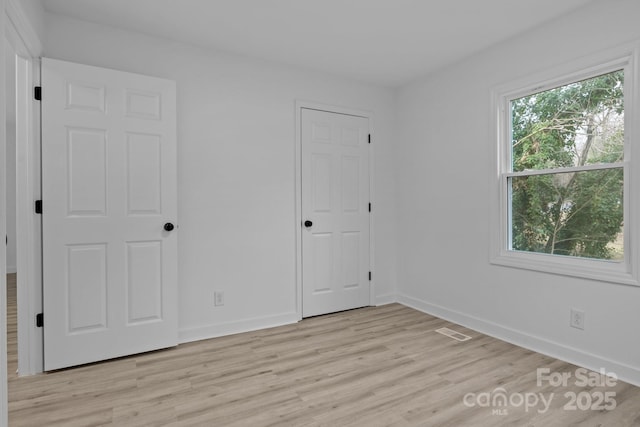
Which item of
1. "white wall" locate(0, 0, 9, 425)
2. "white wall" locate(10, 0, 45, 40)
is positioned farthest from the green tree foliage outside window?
"white wall" locate(10, 0, 45, 40)

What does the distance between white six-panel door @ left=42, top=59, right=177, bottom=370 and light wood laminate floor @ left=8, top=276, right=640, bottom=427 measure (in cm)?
27

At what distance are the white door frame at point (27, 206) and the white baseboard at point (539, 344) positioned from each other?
3.43m

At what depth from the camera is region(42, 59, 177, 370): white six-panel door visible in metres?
2.43

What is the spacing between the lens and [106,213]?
2.58m

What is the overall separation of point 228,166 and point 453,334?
8.31 feet

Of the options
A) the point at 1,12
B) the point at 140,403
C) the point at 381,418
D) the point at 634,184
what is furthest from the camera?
the point at 634,184

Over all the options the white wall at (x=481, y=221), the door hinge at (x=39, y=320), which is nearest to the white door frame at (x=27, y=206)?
the door hinge at (x=39, y=320)

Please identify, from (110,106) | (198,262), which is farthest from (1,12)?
(198,262)

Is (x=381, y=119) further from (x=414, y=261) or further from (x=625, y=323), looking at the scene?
(x=625, y=323)

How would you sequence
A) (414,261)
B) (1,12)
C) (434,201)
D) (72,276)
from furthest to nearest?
1. (414,261)
2. (434,201)
3. (72,276)
4. (1,12)

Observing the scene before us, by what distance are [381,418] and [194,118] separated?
2659 mm

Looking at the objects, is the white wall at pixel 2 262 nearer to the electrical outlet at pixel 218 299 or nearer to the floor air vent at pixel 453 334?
the electrical outlet at pixel 218 299

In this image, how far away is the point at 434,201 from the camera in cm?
367

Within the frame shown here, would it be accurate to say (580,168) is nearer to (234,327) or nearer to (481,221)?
(481,221)
